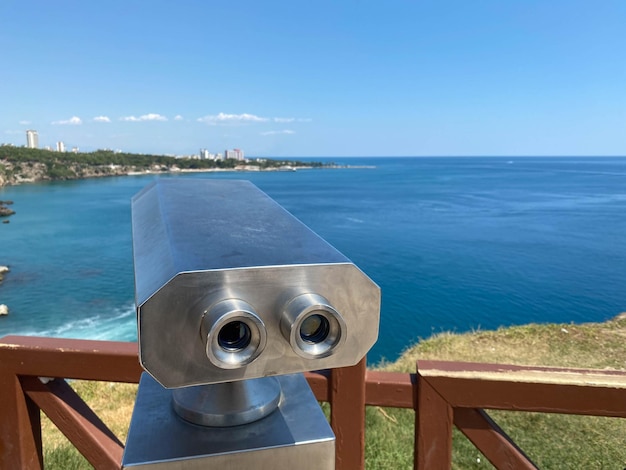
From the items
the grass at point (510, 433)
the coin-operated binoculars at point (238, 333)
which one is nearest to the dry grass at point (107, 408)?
the grass at point (510, 433)

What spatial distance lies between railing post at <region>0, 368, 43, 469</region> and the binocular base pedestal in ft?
2.51

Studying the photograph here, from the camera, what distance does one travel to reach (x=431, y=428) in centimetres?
120

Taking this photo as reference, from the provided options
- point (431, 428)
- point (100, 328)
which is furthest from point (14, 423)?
point (100, 328)

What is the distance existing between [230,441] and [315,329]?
24cm

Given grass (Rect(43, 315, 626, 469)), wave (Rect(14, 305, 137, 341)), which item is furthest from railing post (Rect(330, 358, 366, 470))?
wave (Rect(14, 305, 137, 341))

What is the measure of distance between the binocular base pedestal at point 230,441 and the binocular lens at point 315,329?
214mm

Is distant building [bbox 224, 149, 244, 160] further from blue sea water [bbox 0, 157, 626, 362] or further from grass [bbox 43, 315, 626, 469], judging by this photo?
grass [bbox 43, 315, 626, 469]

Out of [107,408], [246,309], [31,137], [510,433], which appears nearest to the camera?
[246,309]

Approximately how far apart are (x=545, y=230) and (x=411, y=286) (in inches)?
657

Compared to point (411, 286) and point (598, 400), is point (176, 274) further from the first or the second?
point (411, 286)

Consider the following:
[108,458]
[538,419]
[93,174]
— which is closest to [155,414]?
[108,458]

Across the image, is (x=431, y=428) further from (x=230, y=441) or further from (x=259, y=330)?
(x=259, y=330)

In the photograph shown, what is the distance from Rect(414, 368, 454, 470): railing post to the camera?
46.3 inches

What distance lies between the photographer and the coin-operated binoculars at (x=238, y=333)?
0.56m
